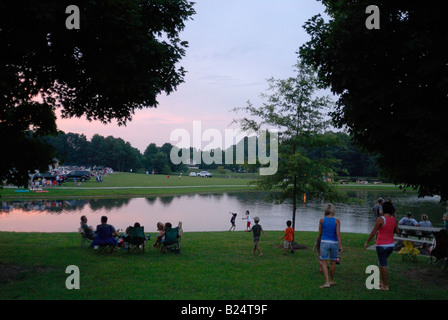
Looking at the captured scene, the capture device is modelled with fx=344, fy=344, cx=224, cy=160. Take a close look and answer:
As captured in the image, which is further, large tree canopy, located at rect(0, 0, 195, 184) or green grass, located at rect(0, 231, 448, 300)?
large tree canopy, located at rect(0, 0, 195, 184)

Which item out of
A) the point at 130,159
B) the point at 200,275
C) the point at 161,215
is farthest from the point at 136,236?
the point at 130,159

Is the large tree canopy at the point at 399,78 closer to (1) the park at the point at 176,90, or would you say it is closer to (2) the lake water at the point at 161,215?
(1) the park at the point at 176,90

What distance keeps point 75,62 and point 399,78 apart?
8367 mm

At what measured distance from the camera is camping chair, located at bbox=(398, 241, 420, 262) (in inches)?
420

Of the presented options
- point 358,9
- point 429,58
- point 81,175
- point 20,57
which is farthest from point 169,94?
point 81,175

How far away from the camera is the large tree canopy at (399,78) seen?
24.3 feet

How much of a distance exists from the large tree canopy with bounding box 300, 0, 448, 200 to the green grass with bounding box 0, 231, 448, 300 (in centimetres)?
263

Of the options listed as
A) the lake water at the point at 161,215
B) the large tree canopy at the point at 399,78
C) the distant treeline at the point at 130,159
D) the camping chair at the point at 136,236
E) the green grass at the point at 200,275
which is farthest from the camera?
the distant treeline at the point at 130,159

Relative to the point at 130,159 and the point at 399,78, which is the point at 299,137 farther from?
the point at 130,159

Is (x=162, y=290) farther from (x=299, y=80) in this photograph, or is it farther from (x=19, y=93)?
(x=299, y=80)

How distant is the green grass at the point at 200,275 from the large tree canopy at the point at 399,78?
2.63 m

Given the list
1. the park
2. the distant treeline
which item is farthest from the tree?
the distant treeline

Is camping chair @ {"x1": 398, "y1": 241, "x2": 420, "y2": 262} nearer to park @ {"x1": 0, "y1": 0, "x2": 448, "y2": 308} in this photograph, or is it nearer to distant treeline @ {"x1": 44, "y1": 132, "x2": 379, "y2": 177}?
park @ {"x1": 0, "y1": 0, "x2": 448, "y2": 308}

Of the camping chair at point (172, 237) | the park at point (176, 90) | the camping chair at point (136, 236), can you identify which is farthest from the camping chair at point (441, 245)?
the camping chair at point (136, 236)
